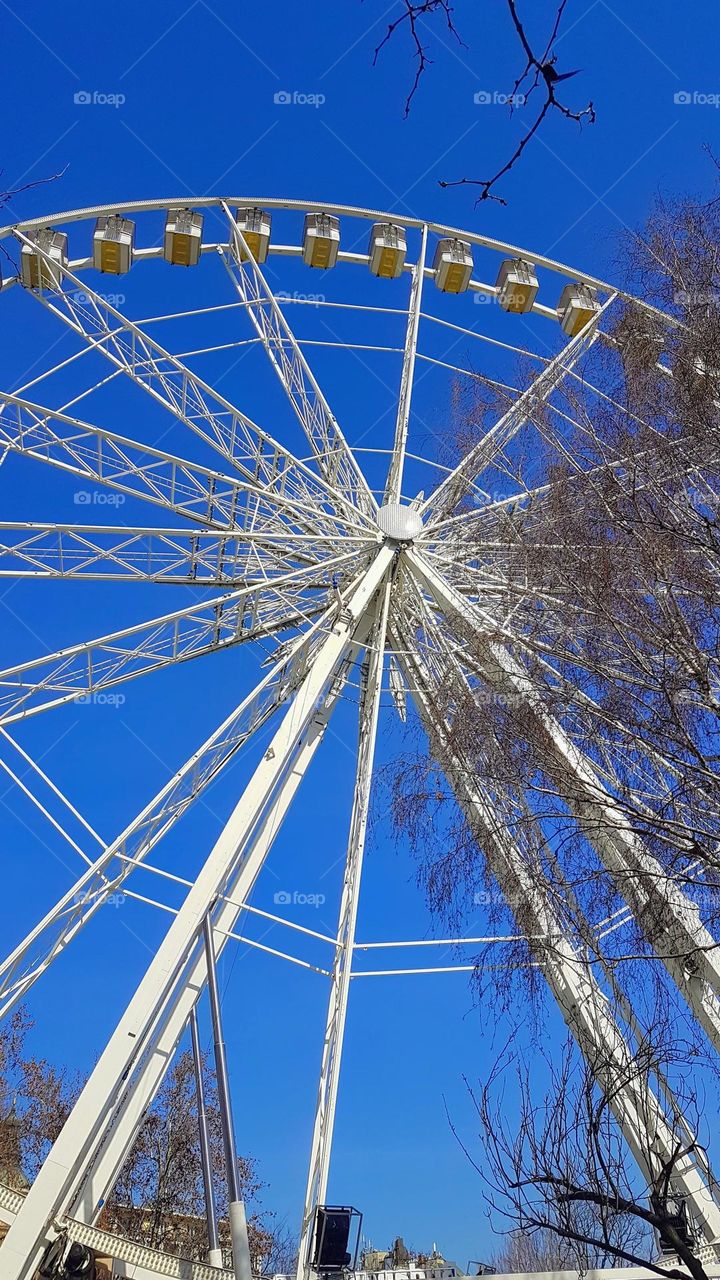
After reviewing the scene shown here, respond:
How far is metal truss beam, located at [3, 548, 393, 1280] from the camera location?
902 cm

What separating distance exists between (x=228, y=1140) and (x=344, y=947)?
2.62 metres

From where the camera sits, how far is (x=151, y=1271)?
31.1 feet

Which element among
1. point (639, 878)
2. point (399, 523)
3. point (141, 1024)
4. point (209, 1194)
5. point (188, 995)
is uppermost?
point (399, 523)

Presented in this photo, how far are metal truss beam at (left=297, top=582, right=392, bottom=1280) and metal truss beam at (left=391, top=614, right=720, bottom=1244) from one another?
7.78 feet

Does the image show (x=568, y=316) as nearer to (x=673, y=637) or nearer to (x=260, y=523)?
(x=260, y=523)

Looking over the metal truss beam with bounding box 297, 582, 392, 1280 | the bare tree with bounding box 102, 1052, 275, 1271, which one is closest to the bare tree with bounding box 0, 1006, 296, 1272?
the bare tree with bounding box 102, 1052, 275, 1271

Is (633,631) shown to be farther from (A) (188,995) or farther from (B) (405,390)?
(B) (405,390)

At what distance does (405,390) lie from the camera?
54.6 ft

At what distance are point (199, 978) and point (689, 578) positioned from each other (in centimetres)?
701

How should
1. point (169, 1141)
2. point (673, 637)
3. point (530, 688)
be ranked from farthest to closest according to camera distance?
point (169, 1141) < point (530, 688) < point (673, 637)

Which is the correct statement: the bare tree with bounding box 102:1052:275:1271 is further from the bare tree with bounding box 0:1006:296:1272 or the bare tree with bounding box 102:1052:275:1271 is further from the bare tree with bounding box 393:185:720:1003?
the bare tree with bounding box 393:185:720:1003

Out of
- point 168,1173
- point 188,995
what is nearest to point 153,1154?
point 168,1173

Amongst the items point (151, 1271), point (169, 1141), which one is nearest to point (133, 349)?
point (151, 1271)

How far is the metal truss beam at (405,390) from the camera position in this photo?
16203mm
